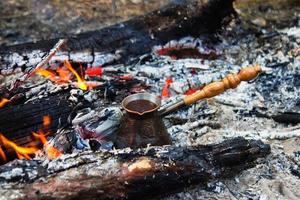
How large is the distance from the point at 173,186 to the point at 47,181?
75cm

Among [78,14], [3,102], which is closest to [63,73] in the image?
[3,102]

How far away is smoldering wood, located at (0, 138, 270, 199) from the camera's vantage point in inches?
103

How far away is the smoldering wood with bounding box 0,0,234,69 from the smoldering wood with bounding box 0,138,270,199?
70.7 inches

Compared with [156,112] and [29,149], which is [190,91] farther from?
[29,149]

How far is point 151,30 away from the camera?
15.5 feet

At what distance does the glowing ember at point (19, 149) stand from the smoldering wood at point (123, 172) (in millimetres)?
473

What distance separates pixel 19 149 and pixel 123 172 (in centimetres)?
87

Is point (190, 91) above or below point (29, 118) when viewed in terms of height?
below

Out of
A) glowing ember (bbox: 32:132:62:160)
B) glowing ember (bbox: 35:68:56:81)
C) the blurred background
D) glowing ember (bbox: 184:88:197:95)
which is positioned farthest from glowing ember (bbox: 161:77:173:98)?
the blurred background

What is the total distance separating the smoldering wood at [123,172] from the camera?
2615mm

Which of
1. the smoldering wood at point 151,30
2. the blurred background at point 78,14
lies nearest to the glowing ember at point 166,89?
the smoldering wood at point 151,30

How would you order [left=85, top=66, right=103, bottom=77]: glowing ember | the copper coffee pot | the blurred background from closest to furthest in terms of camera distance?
1. the copper coffee pot
2. [left=85, top=66, right=103, bottom=77]: glowing ember
3. the blurred background

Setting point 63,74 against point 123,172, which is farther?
point 63,74

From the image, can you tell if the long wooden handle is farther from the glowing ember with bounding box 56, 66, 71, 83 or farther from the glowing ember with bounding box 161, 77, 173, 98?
the glowing ember with bounding box 56, 66, 71, 83
